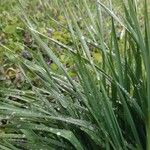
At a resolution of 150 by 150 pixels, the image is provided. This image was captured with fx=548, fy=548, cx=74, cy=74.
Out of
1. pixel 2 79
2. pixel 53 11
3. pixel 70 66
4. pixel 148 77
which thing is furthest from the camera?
pixel 53 11

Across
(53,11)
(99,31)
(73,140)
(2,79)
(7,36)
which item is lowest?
(73,140)

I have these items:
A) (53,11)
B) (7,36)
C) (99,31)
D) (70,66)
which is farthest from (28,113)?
(53,11)

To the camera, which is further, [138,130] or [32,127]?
[138,130]

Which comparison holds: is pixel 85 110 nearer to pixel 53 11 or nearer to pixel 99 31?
pixel 99 31

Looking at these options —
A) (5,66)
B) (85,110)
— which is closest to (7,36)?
(5,66)

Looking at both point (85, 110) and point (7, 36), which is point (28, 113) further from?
point (7, 36)

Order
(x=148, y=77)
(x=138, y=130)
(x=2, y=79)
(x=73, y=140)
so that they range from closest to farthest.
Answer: (x=148, y=77)
(x=73, y=140)
(x=138, y=130)
(x=2, y=79)

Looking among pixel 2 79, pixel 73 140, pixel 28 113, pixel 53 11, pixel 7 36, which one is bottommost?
pixel 73 140

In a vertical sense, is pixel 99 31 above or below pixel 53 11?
below

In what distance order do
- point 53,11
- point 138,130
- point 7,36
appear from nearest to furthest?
point 138,130 < point 7,36 < point 53,11
